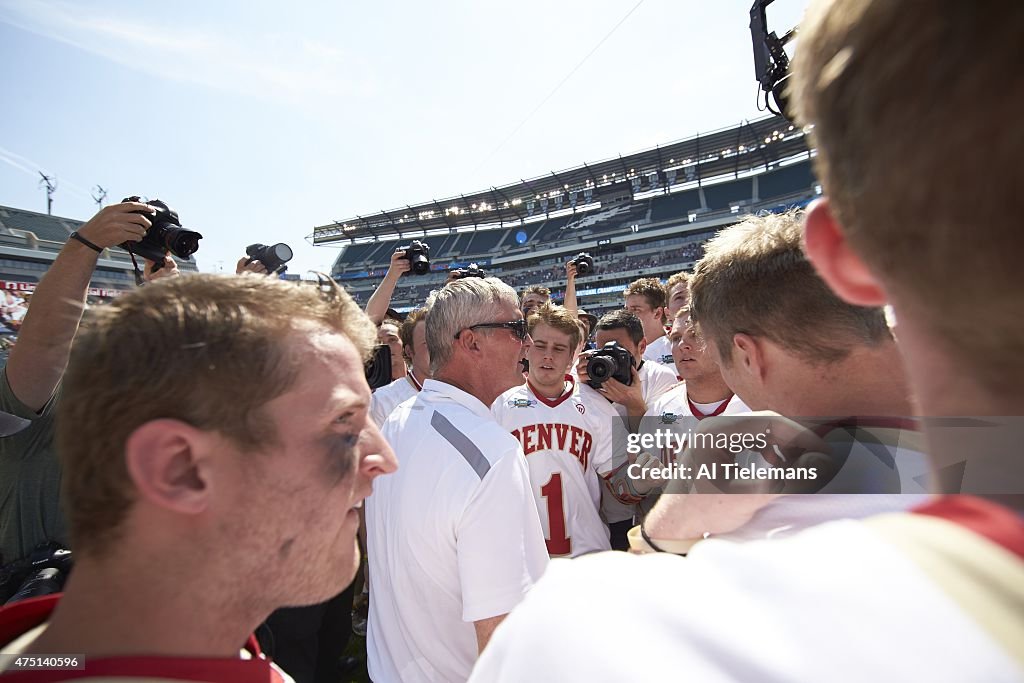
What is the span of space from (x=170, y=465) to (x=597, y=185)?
1957 inches

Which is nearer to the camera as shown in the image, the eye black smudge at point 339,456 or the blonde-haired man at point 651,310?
the eye black smudge at point 339,456

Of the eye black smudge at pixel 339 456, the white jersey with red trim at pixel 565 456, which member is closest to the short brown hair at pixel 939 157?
the eye black smudge at pixel 339 456

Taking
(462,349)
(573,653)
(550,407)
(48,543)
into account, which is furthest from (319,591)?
(550,407)

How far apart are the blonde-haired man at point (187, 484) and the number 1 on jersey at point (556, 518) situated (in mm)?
2313

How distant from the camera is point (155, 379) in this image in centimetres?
91

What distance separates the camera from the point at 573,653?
0.49m

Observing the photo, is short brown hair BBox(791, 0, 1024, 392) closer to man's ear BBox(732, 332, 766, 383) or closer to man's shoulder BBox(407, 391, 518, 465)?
man's ear BBox(732, 332, 766, 383)

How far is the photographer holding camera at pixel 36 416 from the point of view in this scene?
2.09 meters

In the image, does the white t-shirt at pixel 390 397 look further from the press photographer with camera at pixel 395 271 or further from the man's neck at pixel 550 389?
the man's neck at pixel 550 389

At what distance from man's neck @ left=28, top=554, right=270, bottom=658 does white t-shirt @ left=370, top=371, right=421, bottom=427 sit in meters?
3.02

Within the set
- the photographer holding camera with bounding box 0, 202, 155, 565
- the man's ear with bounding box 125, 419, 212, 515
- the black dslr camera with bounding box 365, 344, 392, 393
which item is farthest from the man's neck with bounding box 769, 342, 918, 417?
the black dslr camera with bounding box 365, 344, 392, 393

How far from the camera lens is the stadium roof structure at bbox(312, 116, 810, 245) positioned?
39562 mm

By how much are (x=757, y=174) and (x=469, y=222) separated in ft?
91.9

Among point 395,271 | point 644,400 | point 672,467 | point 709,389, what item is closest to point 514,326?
point 672,467
